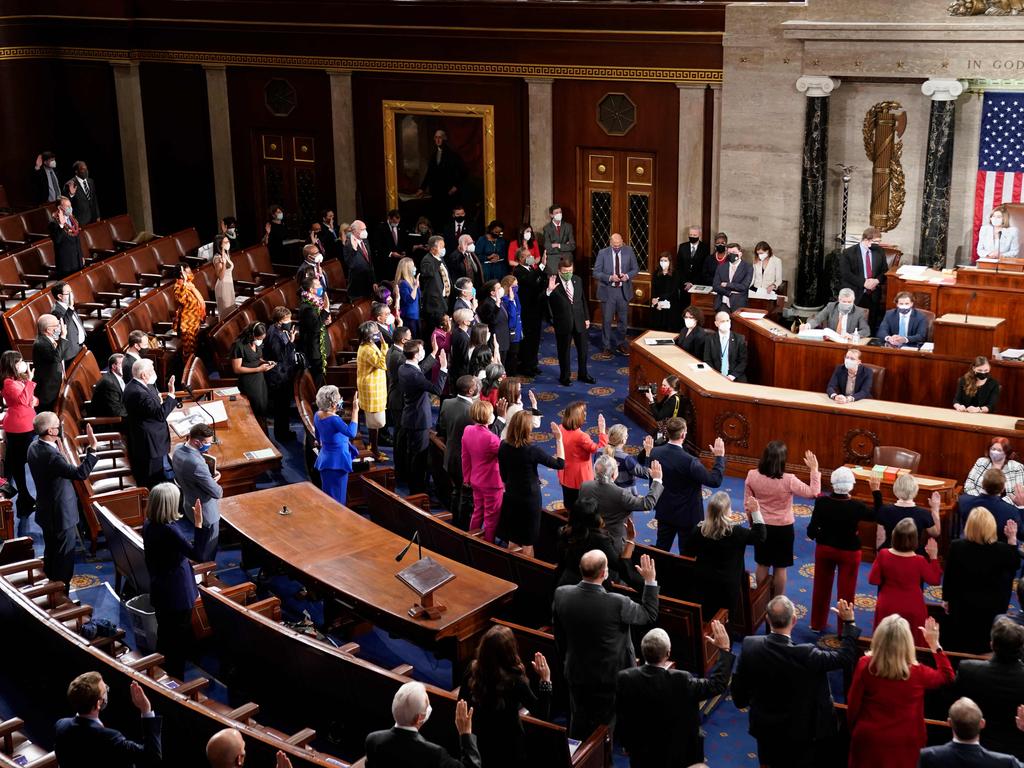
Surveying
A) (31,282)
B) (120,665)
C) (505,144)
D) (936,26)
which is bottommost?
(120,665)

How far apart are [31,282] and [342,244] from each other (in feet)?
11.7

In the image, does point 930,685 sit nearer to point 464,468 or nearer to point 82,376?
point 464,468

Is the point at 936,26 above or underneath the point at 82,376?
above

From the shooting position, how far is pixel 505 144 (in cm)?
1658

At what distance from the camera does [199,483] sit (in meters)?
8.60

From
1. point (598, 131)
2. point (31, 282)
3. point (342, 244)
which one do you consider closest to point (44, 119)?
point (31, 282)

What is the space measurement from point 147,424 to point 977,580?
606 centimetres

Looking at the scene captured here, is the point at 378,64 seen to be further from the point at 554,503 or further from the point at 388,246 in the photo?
the point at 554,503

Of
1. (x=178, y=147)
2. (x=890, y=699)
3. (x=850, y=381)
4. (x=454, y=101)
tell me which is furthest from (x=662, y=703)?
(x=178, y=147)

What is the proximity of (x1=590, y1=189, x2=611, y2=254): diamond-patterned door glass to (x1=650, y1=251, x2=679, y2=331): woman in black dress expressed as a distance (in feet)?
3.52

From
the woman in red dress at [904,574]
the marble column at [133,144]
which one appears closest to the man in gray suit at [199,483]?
the woman in red dress at [904,574]

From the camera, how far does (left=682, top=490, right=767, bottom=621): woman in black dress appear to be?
25.6ft

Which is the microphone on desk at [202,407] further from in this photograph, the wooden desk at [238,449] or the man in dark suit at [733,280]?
the man in dark suit at [733,280]

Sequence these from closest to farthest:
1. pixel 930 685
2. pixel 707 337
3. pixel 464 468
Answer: pixel 930 685 → pixel 464 468 → pixel 707 337
